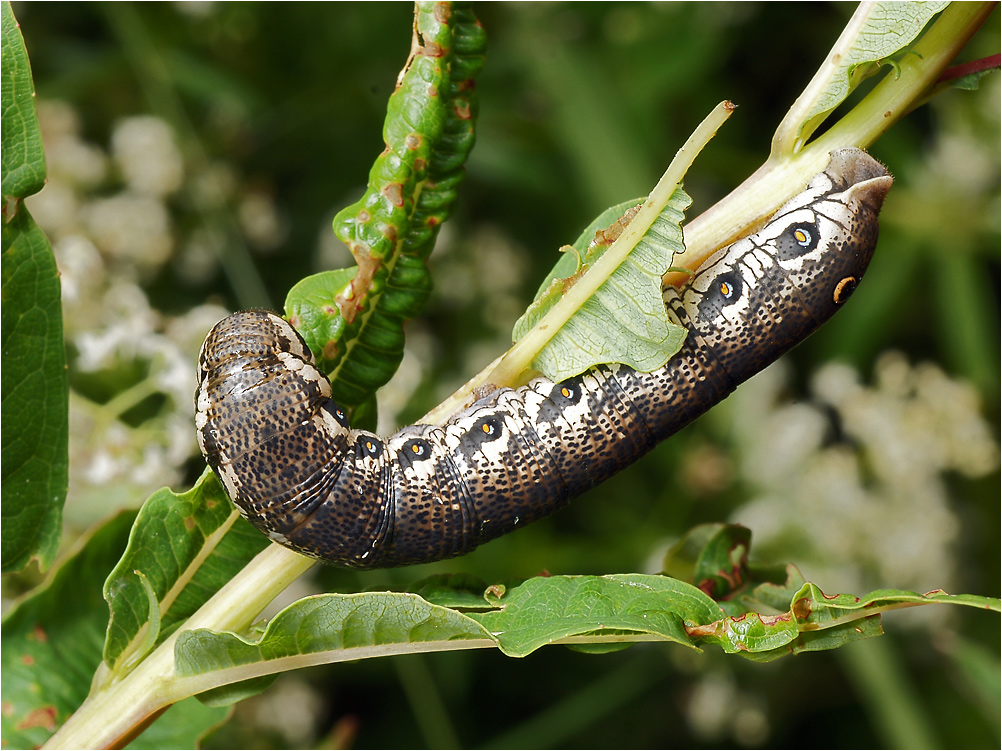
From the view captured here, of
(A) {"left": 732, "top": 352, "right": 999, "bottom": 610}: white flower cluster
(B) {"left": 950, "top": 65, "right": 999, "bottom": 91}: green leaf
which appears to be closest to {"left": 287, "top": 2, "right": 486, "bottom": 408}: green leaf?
(B) {"left": 950, "top": 65, "right": 999, "bottom": 91}: green leaf

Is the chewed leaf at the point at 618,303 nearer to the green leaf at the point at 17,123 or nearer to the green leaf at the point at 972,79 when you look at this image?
the green leaf at the point at 972,79

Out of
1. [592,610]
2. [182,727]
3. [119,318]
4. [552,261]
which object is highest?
[552,261]

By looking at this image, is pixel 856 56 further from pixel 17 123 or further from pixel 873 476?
pixel 873 476

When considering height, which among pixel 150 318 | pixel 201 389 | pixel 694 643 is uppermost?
pixel 150 318

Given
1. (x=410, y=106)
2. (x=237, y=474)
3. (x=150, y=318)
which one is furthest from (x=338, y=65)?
(x=237, y=474)

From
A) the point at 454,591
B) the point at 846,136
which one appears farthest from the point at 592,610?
the point at 846,136

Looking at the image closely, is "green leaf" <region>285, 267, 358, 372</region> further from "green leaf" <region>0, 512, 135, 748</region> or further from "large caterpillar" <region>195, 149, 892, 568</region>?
"green leaf" <region>0, 512, 135, 748</region>

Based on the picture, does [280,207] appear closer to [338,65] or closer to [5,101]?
[338,65]
